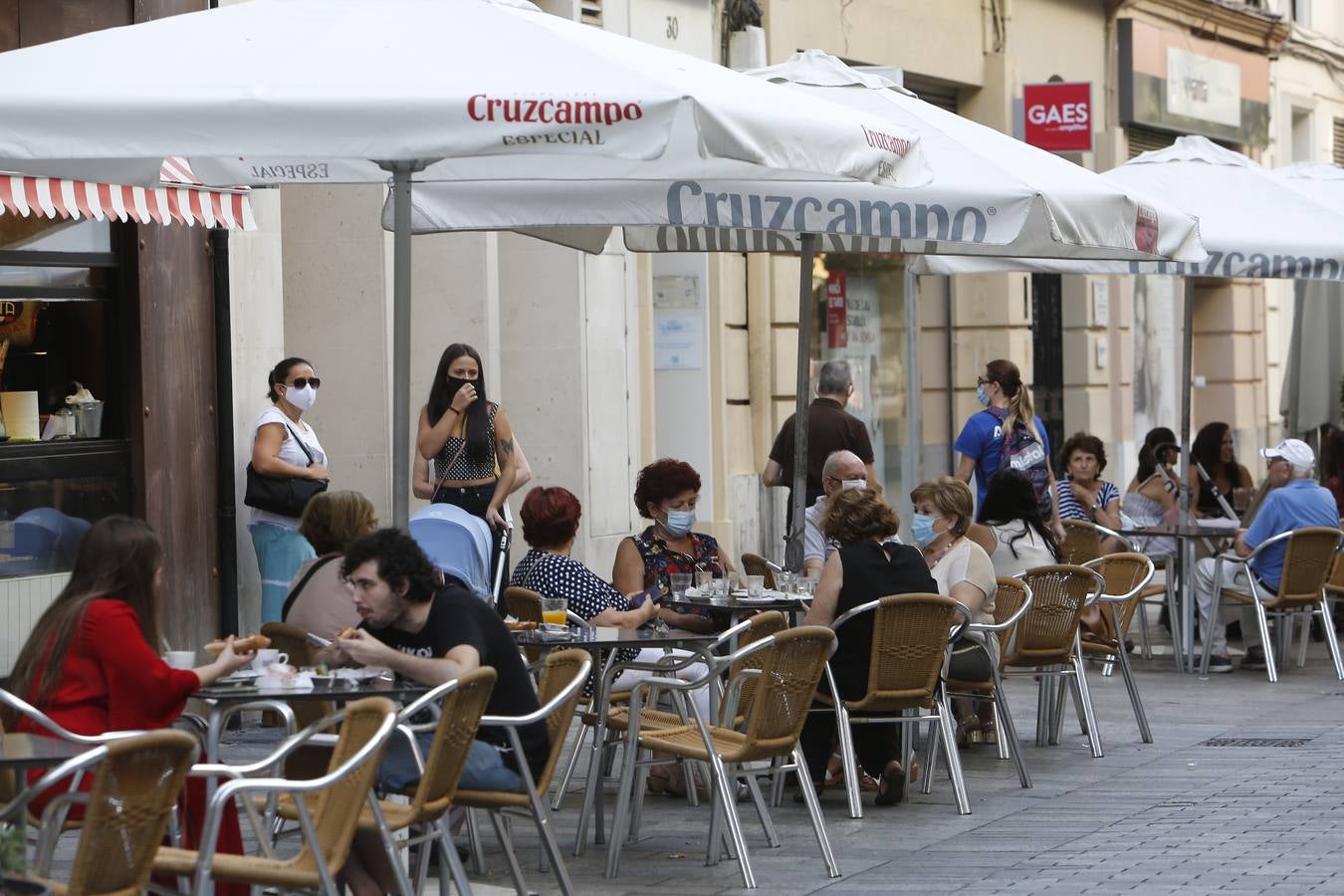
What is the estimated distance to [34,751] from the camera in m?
5.35

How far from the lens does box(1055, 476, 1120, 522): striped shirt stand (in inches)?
528

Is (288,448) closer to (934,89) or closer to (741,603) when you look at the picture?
(741,603)

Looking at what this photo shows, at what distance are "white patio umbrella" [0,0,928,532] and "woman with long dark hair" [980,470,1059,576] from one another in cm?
387

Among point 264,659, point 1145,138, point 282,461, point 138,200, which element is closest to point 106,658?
point 264,659

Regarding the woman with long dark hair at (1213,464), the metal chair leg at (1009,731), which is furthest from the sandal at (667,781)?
the woman with long dark hair at (1213,464)

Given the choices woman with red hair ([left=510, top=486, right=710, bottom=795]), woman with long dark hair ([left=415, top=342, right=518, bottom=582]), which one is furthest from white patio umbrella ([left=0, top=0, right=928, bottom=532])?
woman with long dark hair ([left=415, top=342, right=518, bottom=582])

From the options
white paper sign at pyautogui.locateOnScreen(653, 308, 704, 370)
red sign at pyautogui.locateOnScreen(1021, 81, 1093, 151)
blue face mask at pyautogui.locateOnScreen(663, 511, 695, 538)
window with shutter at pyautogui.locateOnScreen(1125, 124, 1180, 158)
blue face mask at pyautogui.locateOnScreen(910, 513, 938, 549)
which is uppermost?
window with shutter at pyautogui.locateOnScreen(1125, 124, 1180, 158)

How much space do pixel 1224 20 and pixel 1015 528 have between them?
54.8 feet

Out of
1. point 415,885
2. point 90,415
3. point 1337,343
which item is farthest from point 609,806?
point 1337,343

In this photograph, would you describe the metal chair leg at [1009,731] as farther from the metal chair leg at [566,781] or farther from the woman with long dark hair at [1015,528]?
the metal chair leg at [566,781]

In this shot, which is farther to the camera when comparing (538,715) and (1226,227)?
(1226,227)

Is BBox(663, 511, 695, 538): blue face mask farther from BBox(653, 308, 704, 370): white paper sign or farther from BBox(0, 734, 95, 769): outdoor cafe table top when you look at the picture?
BBox(653, 308, 704, 370): white paper sign

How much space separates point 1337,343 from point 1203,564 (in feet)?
18.7

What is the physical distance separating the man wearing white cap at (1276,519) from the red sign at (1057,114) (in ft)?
24.4
